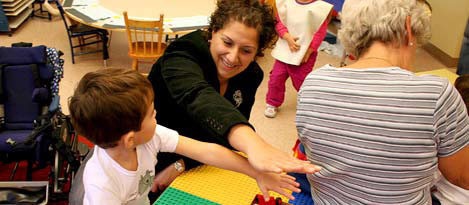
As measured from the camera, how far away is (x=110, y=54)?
15.6ft

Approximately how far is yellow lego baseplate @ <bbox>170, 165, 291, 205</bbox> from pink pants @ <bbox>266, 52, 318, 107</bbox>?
2129 millimetres

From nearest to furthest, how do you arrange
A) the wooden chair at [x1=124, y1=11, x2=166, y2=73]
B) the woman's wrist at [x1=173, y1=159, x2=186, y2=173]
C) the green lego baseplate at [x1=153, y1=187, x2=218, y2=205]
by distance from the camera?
1. the green lego baseplate at [x1=153, y1=187, x2=218, y2=205]
2. the woman's wrist at [x1=173, y1=159, x2=186, y2=173]
3. the wooden chair at [x1=124, y1=11, x2=166, y2=73]

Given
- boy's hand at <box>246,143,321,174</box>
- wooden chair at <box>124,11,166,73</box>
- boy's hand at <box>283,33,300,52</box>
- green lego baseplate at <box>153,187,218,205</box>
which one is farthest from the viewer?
wooden chair at <box>124,11,166,73</box>

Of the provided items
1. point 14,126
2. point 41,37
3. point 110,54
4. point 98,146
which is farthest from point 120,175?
point 41,37

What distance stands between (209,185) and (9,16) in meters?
4.92

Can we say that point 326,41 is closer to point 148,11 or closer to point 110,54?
point 148,11

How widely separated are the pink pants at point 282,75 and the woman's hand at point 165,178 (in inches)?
86.1

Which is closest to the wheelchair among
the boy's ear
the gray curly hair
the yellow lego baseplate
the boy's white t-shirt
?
the yellow lego baseplate

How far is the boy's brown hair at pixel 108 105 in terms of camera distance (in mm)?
995

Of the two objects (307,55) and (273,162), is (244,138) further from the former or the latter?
(307,55)

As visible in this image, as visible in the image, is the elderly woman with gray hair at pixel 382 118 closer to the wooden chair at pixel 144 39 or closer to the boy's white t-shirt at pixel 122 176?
the boy's white t-shirt at pixel 122 176

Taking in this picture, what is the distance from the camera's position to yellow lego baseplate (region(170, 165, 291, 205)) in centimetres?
143

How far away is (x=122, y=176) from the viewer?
1.14 m

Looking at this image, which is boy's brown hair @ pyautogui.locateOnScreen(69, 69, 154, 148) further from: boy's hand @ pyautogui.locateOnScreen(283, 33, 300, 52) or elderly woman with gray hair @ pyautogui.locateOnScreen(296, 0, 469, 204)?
boy's hand @ pyautogui.locateOnScreen(283, 33, 300, 52)
